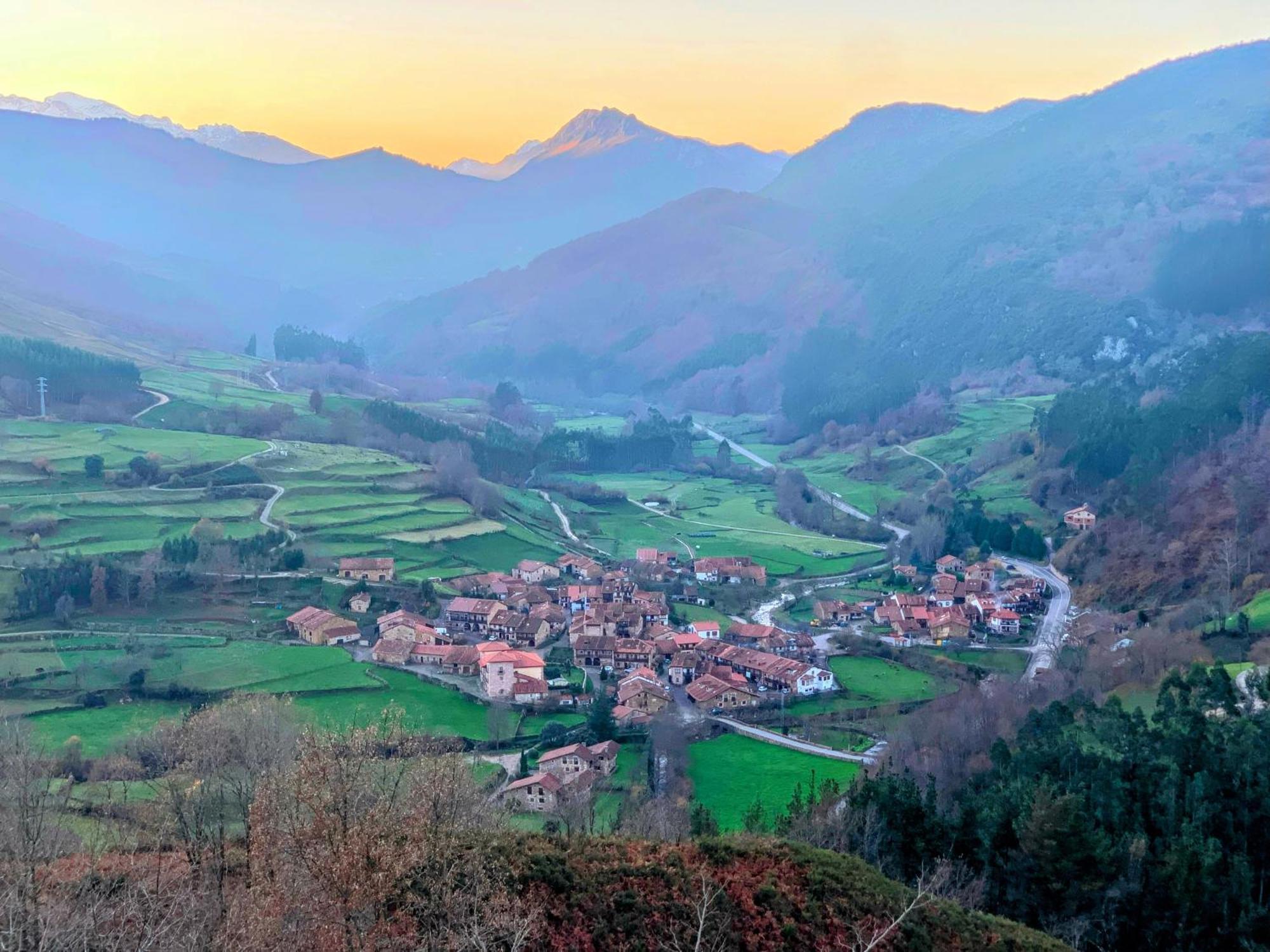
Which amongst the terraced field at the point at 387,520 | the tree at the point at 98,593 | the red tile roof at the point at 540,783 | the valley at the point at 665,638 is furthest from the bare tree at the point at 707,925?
the terraced field at the point at 387,520

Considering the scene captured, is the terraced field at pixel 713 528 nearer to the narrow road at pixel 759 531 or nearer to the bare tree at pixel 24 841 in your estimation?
the narrow road at pixel 759 531

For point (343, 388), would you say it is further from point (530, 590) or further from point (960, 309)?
point (960, 309)

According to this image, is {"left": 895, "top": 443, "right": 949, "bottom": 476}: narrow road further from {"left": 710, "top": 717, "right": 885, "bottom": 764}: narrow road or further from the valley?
{"left": 710, "top": 717, "right": 885, "bottom": 764}: narrow road

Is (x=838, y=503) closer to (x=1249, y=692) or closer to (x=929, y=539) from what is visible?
(x=929, y=539)

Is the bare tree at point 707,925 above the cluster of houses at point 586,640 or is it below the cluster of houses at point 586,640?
above

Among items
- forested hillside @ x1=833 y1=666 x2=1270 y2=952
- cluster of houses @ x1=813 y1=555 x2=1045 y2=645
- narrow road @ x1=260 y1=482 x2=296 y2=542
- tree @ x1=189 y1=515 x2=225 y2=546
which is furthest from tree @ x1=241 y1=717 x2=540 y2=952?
narrow road @ x1=260 y1=482 x2=296 y2=542

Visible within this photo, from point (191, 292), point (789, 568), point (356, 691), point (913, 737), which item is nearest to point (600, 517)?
point (789, 568)
